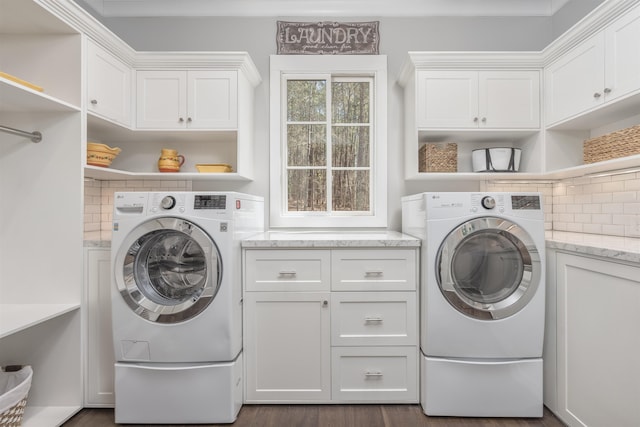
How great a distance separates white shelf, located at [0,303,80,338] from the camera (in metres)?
1.55

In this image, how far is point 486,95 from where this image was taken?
244 centimetres

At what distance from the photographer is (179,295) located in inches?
74.9

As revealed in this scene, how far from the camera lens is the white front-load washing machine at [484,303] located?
1.87 metres

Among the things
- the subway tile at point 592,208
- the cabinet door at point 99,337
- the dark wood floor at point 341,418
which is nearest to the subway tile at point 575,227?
the subway tile at point 592,208

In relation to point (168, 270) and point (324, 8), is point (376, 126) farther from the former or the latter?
point (168, 270)

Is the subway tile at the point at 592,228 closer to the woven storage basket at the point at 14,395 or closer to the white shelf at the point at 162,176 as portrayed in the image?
the white shelf at the point at 162,176

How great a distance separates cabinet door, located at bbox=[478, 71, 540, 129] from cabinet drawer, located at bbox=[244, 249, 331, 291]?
1504 mm

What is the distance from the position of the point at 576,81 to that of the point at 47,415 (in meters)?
3.51

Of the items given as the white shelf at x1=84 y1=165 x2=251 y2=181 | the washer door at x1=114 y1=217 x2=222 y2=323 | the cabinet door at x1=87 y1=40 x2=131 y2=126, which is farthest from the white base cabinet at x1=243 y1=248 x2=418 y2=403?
the cabinet door at x1=87 y1=40 x2=131 y2=126

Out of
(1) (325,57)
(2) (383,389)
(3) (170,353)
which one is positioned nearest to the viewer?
(3) (170,353)

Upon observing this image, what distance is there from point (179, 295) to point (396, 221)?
5.52ft

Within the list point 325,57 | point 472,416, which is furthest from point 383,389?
point 325,57

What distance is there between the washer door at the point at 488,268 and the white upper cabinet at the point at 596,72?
886 mm

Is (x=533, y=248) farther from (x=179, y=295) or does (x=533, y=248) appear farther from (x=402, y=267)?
(x=179, y=295)
